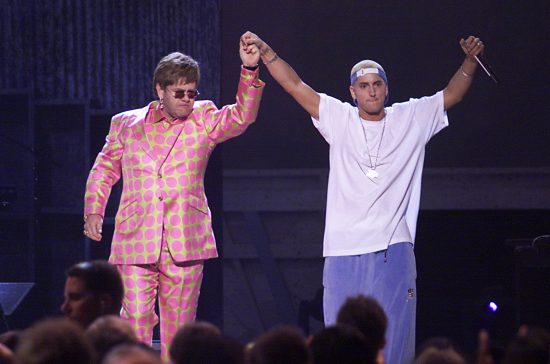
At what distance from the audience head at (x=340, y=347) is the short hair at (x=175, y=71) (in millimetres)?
1977

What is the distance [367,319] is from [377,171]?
134 centimetres

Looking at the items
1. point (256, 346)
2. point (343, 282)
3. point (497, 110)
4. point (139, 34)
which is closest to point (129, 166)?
point (343, 282)

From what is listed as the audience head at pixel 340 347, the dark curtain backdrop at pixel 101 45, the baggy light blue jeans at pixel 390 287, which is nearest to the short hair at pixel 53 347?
the audience head at pixel 340 347

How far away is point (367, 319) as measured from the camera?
3396 mm

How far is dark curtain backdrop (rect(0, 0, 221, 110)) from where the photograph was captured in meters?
6.03

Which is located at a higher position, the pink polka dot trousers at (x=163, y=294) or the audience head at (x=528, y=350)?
the audience head at (x=528, y=350)

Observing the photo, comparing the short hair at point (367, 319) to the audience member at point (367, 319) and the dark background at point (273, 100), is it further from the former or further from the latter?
the dark background at point (273, 100)

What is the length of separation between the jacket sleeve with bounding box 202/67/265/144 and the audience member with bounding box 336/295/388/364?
1356mm

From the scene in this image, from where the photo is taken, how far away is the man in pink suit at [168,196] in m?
4.62

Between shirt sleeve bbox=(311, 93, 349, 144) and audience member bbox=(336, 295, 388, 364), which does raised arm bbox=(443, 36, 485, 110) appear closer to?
shirt sleeve bbox=(311, 93, 349, 144)

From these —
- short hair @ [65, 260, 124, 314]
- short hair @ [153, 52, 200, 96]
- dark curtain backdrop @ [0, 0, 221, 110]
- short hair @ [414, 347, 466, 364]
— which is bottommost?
short hair @ [414, 347, 466, 364]

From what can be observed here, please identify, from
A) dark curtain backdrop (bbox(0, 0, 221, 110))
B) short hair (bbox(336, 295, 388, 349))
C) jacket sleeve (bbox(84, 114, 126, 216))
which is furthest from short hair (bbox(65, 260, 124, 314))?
dark curtain backdrop (bbox(0, 0, 221, 110))

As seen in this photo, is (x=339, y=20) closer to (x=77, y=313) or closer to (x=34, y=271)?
(x=34, y=271)

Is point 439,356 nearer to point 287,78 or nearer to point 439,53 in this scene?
point 287,78
